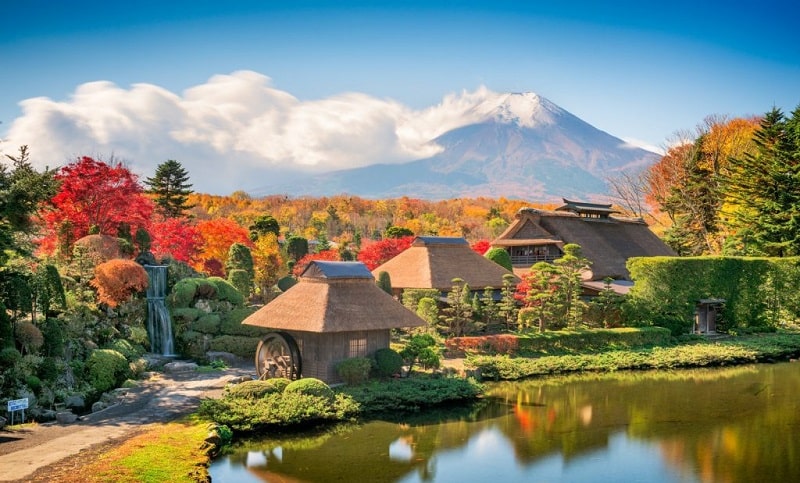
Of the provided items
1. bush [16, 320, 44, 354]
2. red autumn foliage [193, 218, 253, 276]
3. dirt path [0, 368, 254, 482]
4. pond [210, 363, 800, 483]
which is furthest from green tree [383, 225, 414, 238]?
bush [16, 320, 44, 354]

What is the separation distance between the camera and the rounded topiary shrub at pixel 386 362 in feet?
77.7

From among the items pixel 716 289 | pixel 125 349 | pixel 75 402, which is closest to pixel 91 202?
pixel 125 349

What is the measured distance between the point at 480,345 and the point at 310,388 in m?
11.4

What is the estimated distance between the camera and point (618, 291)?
3834 cm

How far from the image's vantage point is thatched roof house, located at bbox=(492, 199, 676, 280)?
42.4m

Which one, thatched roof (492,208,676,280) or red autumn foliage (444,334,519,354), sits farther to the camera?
thatched roof (492,208,676,280)

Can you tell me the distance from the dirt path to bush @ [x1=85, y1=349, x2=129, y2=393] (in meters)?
0.71

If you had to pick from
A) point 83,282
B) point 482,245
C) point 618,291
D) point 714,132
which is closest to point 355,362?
point 83,282

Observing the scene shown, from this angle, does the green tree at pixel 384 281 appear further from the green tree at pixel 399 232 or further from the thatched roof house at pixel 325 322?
the green tree at pixel 399 232

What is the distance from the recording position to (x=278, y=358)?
23.7 meters

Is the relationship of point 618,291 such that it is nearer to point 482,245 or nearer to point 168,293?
point 482,245

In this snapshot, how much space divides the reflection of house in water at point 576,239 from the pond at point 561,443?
17.1 metres

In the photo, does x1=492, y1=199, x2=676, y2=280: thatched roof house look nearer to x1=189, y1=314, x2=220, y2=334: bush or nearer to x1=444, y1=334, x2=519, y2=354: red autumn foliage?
x1=444, y1=334, x2=519, y2=354: red autumn foliage

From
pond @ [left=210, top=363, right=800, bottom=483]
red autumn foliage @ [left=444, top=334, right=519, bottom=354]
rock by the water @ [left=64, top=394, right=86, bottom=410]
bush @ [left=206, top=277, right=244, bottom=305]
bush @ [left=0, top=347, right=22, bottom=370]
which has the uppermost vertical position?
bush @ [left=206, top=277, right=244, bottom=305]
